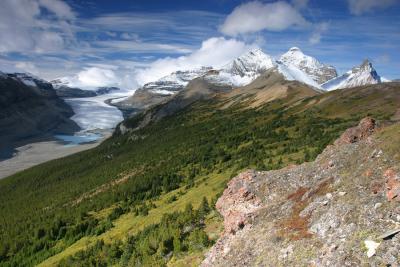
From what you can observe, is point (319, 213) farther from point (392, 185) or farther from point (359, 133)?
point (359, 133)

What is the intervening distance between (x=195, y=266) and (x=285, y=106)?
6083 inches

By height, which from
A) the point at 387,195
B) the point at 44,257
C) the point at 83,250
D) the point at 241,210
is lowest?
the point at 44,257

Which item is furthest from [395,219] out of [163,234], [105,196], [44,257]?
[105,196]

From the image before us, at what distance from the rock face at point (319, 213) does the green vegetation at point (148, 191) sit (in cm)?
599

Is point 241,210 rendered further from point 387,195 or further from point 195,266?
point 387,195

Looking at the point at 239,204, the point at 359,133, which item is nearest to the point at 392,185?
the point at 239,204

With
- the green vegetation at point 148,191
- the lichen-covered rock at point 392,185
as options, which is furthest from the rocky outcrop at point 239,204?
the lichen-covered rock at point 392,185

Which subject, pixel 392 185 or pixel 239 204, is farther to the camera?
pixel 239 204

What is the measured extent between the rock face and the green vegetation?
19.6 ft

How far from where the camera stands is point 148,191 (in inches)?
3829

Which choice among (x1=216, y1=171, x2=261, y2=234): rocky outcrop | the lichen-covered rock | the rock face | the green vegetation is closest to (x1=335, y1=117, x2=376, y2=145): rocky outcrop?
the rock face

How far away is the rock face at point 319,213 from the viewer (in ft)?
76.5

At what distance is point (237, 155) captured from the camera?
3971 inches

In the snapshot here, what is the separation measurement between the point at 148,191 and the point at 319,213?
Answer: 72.4 meters
